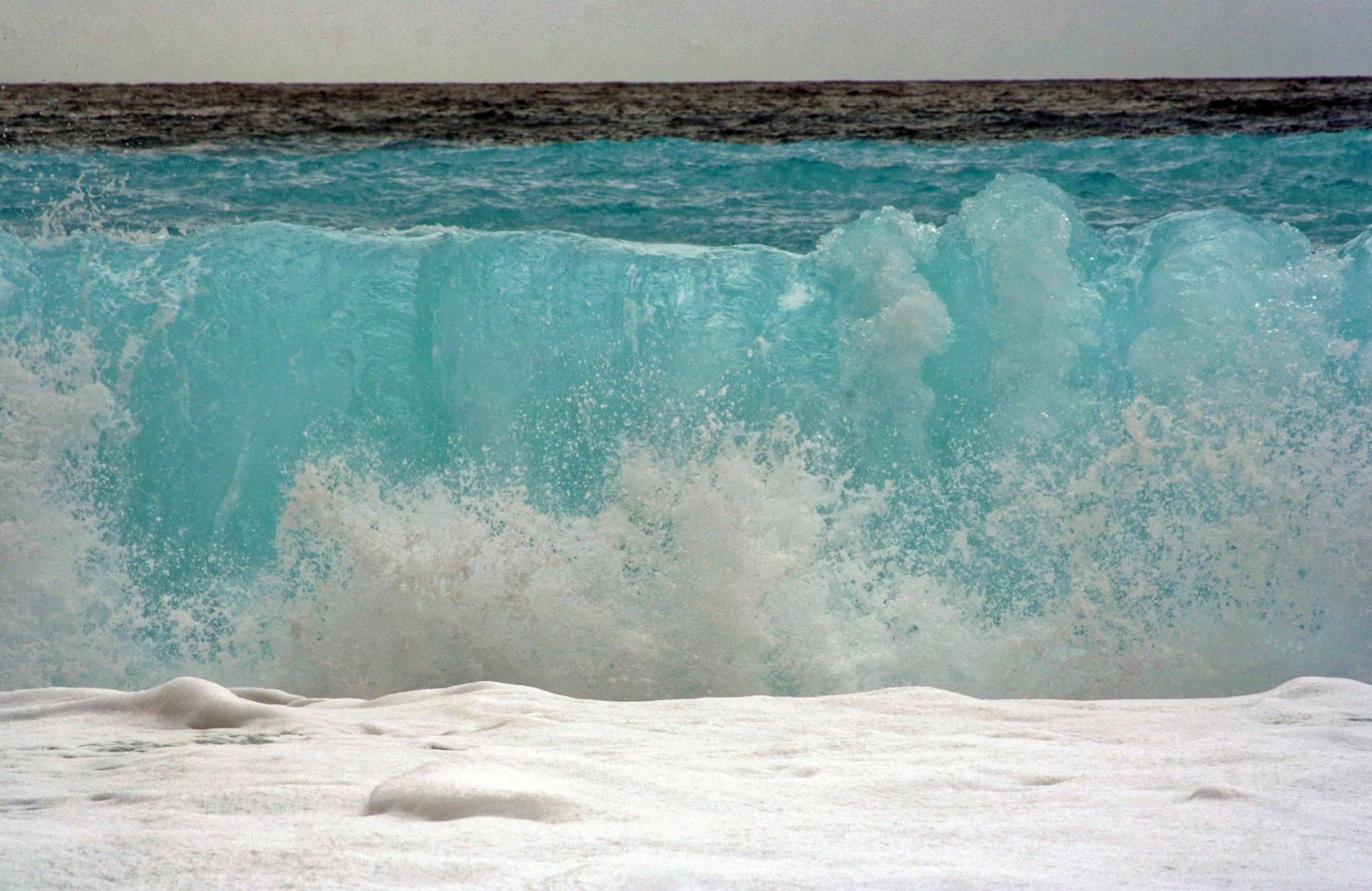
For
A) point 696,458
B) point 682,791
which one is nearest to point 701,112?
point 696,458

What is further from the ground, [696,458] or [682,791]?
[696,458]

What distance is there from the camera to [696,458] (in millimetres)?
3611

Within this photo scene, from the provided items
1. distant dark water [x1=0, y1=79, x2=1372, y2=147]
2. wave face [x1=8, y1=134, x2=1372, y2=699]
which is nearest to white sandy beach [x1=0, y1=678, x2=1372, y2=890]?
wave face [x1=8, y1=134, x2=1372, y2=699]

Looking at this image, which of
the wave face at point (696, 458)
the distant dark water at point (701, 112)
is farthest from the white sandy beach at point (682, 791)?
the distant dark water at point (701, 112)

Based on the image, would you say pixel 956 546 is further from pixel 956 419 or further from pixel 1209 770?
pixel 1209 770

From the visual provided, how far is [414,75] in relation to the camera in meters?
4.54

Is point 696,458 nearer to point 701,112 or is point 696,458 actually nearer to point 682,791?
point 682,791

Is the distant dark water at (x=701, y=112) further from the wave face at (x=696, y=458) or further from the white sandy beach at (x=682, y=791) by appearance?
the white sandy beach at (x=682, y=791)

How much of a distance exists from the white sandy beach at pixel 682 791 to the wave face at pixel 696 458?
805mm

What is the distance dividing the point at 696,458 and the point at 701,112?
5032mm

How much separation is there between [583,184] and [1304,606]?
5.20 m

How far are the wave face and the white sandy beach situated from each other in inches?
31.7

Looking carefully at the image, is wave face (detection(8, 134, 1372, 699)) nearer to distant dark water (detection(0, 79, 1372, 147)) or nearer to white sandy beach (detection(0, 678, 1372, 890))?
white sandy beach (detection(0, 678, 1372, 890))

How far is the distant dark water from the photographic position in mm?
6684
